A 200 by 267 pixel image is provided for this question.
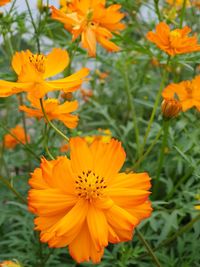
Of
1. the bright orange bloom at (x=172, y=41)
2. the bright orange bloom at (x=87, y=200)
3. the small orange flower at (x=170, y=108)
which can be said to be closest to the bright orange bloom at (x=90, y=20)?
the bright orange bloom at (x=172, y=41)

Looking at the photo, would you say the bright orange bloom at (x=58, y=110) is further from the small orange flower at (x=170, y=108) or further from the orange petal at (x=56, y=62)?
the small orange flower at (x=170, y=108)

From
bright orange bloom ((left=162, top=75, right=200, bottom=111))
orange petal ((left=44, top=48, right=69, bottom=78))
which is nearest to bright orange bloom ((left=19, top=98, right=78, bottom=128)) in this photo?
orange petal ((left=44, top=48, right=69, bottom=78))

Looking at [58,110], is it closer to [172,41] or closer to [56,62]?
[56,62]

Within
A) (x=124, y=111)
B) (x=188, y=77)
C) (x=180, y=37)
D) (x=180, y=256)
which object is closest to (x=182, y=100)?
(x=180, y=37)

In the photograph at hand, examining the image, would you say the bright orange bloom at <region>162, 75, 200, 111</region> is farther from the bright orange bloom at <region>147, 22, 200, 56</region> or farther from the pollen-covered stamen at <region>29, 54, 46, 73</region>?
the pollen-covered stamen at <region>29, 54, 46, 73</region>

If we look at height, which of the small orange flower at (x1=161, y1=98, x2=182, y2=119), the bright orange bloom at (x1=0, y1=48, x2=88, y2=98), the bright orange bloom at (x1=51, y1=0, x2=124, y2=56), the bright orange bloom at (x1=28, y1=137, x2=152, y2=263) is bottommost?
the bright orange bloom at (x1=28, y1=137, x2=152, y2=263)

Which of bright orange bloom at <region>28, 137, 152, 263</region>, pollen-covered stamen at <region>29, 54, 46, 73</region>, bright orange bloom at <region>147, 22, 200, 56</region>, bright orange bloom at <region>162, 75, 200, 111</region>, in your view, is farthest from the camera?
bright orange bloom at <region>162, 75, 200, 111</region>

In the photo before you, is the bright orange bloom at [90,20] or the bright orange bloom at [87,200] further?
the bright orange bloom at [90,20]
